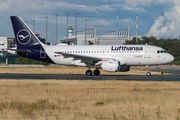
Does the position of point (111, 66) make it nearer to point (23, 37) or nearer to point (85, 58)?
point (85, 58)

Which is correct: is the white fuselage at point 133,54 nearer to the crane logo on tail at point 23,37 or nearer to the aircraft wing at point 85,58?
the aircraft wing at point 85,58

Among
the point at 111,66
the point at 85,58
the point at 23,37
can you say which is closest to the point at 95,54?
the point at 85,58

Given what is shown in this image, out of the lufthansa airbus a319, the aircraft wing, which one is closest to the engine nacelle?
the lufthansa airbus a319

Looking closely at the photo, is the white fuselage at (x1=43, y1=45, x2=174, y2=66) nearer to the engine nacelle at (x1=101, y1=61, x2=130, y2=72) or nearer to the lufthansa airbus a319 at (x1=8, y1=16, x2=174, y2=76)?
the lufthansa airbus a319 at (x1=8, y1=16, x2=174, y2=76)

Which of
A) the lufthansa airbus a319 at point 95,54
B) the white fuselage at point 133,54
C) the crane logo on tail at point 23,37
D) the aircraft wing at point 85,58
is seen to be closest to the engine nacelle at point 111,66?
the lufthansa airbus a319 at point 95,54

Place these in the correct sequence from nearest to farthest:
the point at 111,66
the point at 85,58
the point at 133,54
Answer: the point at 111,66
the point at 85,58
the point at 133,54

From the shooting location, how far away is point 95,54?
38.6 m

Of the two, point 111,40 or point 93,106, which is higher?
point 111,40

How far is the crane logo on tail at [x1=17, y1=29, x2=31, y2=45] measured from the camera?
135 feet

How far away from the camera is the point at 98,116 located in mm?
11188

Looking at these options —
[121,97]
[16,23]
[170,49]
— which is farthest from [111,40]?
[121,97]

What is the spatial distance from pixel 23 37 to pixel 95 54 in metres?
11.7

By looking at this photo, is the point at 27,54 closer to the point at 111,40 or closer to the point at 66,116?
the point at 66,116

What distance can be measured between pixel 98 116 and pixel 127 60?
26.7 meters
